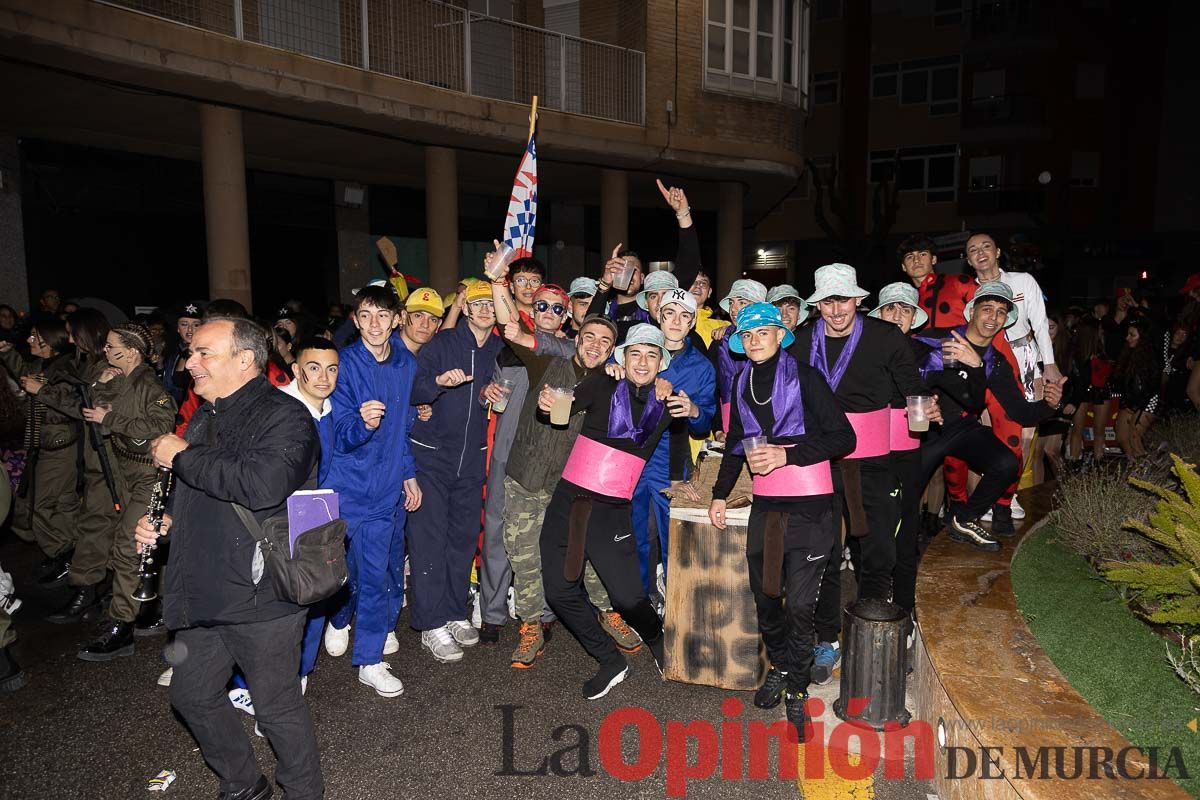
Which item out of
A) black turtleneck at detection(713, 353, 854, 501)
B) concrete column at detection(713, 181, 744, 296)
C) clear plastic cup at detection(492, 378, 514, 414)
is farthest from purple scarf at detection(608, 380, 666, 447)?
concrete column at detection(713, 181, 744, 296)

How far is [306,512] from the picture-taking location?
3193mm

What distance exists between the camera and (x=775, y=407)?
167 inches

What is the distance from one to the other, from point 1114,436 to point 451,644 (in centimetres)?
1158

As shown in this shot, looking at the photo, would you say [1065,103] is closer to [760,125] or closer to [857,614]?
[760,125]

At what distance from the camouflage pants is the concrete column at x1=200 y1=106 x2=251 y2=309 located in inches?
319

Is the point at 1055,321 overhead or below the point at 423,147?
below

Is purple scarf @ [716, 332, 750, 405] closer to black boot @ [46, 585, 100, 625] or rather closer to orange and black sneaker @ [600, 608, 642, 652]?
orange and black sneaker @ [600, 608, 642, 652]

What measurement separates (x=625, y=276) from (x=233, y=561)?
3.51m

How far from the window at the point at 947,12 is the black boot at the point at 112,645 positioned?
38.4 meters

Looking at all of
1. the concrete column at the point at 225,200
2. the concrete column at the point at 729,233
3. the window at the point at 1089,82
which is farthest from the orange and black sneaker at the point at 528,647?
the window at the point at 1089,82

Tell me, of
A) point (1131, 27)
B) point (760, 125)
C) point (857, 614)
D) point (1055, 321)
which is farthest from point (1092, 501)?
point (1131, 27)

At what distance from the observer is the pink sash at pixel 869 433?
4.63 m

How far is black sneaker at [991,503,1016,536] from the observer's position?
5.95 metres

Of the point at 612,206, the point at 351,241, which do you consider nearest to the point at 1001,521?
the point at 612,206
